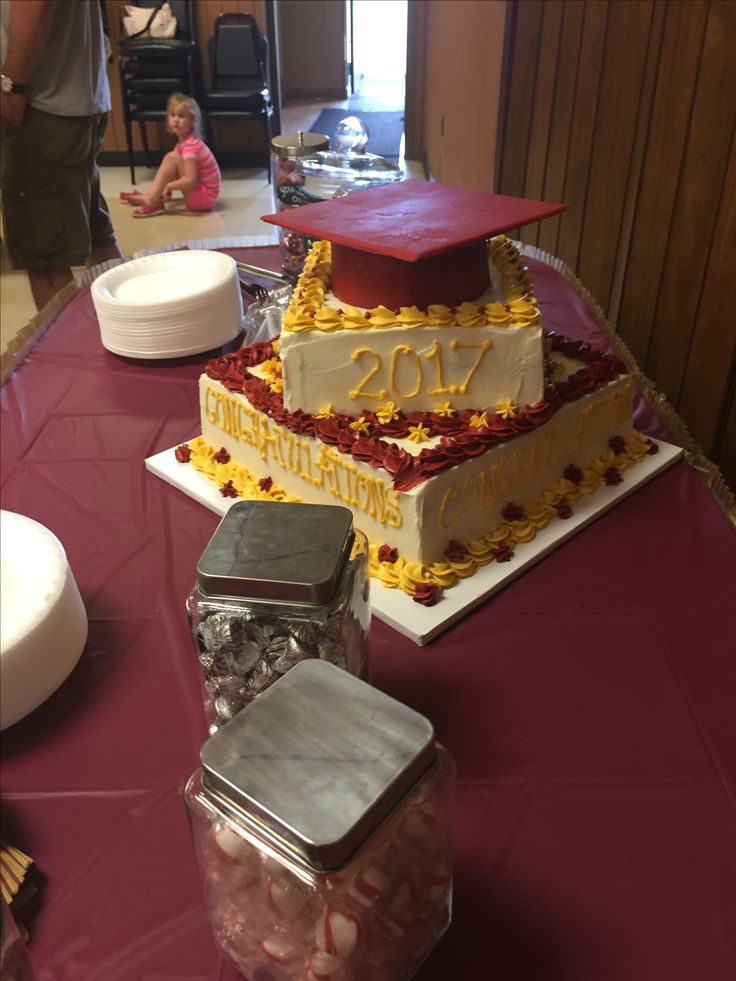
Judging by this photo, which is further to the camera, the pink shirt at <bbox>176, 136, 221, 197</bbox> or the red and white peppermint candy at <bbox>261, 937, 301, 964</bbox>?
the pink shirt at <bbox>176, 136, 221, 197</bbox>

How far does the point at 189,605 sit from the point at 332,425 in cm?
49

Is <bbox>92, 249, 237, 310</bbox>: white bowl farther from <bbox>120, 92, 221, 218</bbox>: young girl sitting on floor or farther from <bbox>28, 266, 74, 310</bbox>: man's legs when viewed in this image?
<bbox>120, 92, 221, 218</bbox>: young girl sitting on floor

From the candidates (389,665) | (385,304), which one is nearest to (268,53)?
(385,304)

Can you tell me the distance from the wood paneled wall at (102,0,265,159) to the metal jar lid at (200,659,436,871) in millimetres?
6146

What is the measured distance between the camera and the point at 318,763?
0.57 metres

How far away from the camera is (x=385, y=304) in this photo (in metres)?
1.24

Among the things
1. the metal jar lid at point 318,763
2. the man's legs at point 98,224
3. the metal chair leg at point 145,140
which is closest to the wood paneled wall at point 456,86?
the man's legs at point 98,224

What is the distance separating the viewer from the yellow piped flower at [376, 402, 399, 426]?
1.22m

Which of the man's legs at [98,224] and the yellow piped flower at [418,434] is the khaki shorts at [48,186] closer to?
the man's legs at [98,224]

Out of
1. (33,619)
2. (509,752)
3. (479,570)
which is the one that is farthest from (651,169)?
(33,619)

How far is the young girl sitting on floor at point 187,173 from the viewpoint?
4847 millimetres

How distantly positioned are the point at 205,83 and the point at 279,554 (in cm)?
607

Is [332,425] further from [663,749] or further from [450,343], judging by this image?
[663,749]

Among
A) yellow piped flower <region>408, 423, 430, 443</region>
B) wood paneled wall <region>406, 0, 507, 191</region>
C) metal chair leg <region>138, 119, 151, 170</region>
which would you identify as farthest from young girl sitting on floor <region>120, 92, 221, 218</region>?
yellow piped flower <region>408, 423, 430, 443</region>
